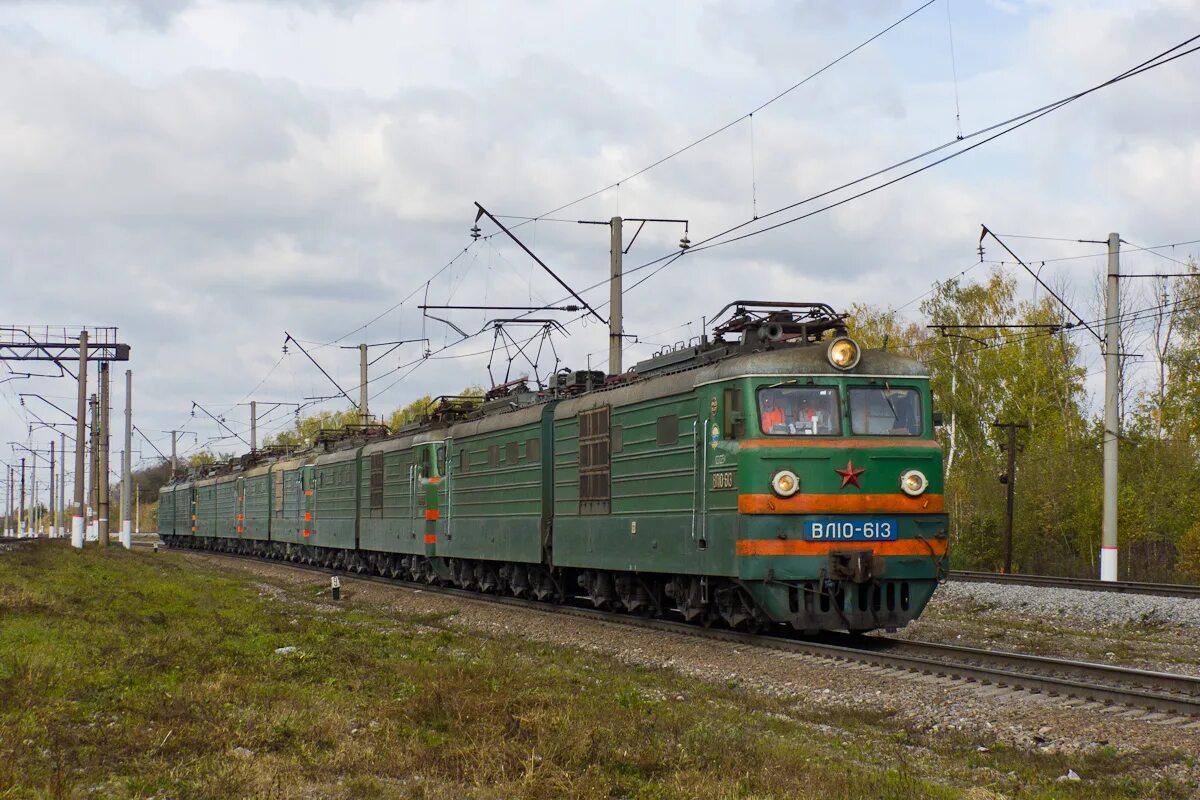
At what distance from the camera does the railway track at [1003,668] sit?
11727 millimetres

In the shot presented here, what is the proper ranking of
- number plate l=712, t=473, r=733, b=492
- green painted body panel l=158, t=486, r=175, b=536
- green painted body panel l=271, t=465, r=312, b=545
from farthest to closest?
green painted body panel l=158, t=486, r=175, b=536
green painted body panel l=271, t=465, r=312, b=545
number plate l=712, t=473, r=733, b=492

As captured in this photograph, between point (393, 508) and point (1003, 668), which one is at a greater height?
point (393, 508)

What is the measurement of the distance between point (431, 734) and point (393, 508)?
22.9 meters

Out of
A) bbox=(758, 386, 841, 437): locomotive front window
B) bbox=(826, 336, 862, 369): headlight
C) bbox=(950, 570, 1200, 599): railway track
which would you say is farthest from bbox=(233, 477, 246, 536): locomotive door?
bbox=(826, 336, 862, 369): headlight

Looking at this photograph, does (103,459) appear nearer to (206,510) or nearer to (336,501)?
(206,510)

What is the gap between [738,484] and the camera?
15.6 meters

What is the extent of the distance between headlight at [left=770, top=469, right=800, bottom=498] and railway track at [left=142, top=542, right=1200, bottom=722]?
6.19 feet

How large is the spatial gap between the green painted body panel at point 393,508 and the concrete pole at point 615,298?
6.12 m

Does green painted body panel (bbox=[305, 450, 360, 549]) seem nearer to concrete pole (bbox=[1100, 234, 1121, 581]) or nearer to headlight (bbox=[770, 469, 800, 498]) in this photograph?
concrete pole (bbox=[1100, 234, 1121, 581])

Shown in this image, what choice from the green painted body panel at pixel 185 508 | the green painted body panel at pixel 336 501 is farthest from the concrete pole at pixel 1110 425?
the green painted body panel at pixel 185 508

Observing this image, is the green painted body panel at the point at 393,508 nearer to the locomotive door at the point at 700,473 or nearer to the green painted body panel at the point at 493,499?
the green painted body panel at the point at 493,499

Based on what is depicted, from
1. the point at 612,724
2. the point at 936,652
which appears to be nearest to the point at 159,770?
the point at 612,724

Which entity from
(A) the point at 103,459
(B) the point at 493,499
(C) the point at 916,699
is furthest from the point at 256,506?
(C) the point at 916,699

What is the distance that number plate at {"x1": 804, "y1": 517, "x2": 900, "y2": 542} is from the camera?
607 inches
